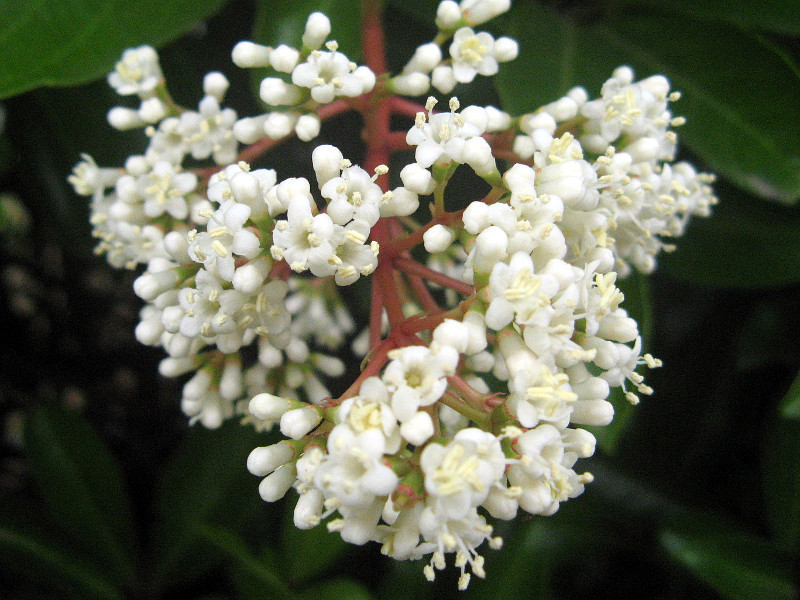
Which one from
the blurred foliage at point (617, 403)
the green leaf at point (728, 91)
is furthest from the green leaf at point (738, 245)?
the green leaf at point (728, 91)

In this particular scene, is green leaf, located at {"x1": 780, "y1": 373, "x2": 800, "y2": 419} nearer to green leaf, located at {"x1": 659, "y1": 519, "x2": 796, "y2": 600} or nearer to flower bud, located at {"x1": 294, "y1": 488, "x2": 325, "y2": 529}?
green leaf, located at {"x1": 659, "y1": 519, "x2": 796, "y2": 600}

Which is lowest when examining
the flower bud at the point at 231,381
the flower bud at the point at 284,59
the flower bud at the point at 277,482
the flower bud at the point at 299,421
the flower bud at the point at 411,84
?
the flower bud at the point at 231,381

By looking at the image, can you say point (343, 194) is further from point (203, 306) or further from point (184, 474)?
point (184, 474)

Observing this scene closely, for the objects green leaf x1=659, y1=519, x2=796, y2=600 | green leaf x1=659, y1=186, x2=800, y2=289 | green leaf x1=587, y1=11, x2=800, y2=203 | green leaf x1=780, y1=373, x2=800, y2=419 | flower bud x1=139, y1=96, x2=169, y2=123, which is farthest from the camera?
green leaf x1=659, y1=186, x2=800, y2=289

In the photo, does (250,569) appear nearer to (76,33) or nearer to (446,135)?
(446,135)

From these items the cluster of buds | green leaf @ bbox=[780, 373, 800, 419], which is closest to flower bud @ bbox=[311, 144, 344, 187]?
the cluster of buds

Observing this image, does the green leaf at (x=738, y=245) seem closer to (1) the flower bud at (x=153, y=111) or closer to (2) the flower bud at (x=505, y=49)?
(2) the flower bud at (x=505, y=49)
